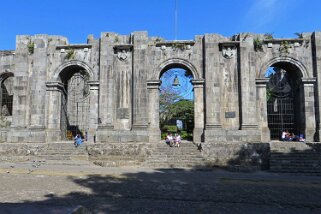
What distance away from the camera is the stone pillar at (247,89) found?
15188 millimetres

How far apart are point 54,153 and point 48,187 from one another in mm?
6724

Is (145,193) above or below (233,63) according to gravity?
below

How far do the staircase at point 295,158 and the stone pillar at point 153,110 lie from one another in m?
5.94

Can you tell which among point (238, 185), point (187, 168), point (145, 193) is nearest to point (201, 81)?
point (187, 168)

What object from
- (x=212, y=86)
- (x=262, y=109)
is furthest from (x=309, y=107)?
(x=212, y=86)

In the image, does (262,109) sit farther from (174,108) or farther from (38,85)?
(174,108)

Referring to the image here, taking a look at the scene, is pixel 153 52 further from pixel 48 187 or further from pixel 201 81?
pixel 48 187

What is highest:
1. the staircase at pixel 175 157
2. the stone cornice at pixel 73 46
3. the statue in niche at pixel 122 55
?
the stone cornice at pixel 73 46

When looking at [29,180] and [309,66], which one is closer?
[29,180]

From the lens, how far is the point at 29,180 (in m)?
9.10

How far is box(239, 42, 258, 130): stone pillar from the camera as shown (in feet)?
49.8

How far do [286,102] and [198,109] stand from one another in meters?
6.53

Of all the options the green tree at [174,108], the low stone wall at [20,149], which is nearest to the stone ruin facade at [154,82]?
the low stone wall at [20,149]

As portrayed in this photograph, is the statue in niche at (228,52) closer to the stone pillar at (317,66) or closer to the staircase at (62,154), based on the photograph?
the stone pillar at (317,66)
